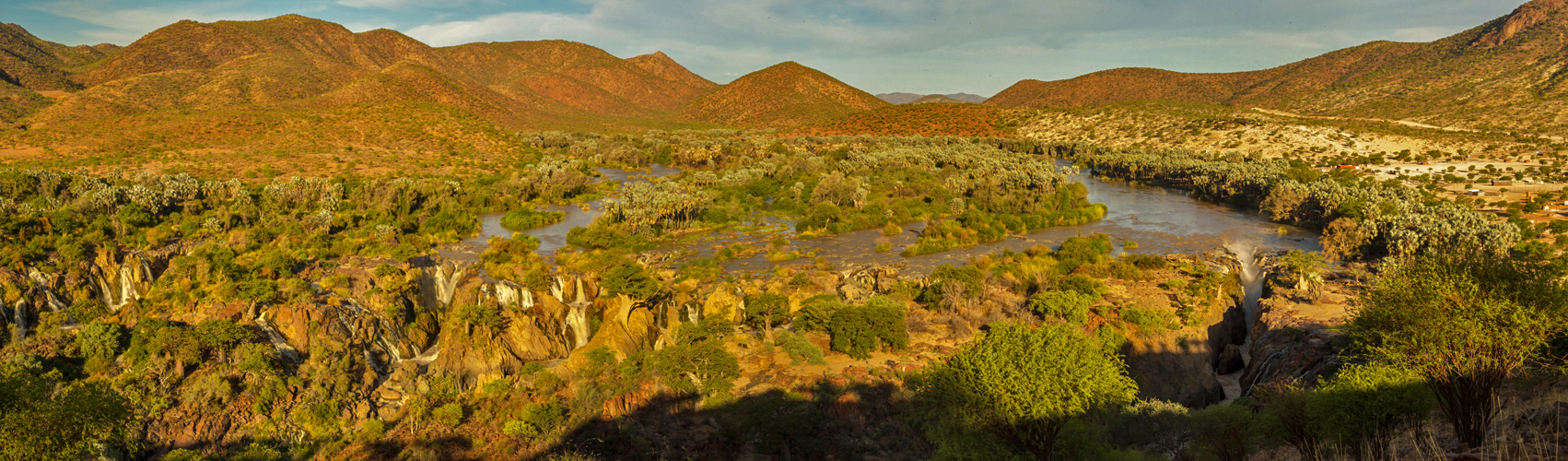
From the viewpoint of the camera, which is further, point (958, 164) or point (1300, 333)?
point (958, 164)

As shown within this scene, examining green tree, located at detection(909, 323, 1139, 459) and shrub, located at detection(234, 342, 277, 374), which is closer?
green tree, located at detection(909, 323, 1139, 459)

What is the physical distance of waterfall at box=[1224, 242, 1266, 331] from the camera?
34.7 meters

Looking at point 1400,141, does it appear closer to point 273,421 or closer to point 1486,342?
point 1486,342

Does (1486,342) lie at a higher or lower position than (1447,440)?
higher

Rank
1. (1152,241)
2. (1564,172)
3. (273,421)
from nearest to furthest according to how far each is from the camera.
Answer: (273,421) < (1152,241) < (1564,172)

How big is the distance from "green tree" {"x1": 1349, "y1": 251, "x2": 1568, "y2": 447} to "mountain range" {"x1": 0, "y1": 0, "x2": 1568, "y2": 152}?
86125 mm

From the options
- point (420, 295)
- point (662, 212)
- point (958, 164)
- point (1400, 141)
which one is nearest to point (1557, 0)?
point (1400, 141)

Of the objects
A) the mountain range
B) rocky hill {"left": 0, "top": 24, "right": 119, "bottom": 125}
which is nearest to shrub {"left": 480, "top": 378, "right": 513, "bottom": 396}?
the mountain range

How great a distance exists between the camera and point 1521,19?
147 metres

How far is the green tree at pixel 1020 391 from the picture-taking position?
1560 cm

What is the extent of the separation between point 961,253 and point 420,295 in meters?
34.3

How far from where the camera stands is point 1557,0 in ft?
491

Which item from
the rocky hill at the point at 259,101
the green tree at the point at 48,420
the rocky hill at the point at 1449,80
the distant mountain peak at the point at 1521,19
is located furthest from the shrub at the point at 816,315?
the distant mountain peak at the point at 1521,19

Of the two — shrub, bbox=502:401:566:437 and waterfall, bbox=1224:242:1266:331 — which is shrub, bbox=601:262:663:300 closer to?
shrub, bbox=502:401:566:437
